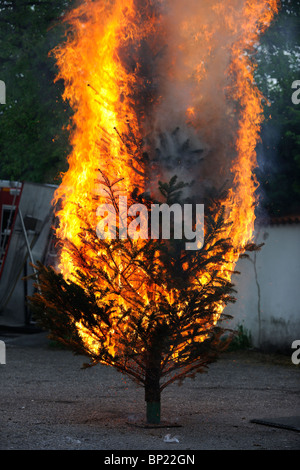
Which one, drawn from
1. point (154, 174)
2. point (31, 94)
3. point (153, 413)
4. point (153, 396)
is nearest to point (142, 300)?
point (153, 396)

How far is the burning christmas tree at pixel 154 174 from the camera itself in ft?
25.2

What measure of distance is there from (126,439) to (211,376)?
16.7 feet

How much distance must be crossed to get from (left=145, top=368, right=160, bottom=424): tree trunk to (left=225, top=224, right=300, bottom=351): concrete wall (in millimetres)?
6826

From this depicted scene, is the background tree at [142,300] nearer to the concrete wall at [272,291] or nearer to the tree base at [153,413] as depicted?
the tree base at [153,413]

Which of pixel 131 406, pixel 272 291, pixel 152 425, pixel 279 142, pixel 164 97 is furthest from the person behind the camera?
pixel 279 142

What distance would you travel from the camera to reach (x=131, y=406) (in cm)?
912

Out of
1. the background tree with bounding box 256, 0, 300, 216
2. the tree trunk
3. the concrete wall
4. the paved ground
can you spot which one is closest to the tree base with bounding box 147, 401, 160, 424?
the tree trunk

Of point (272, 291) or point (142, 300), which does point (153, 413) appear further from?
point (272, 291)

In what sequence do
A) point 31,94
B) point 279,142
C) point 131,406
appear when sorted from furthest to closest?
point 31,94 < point 279,142 < point 131,406

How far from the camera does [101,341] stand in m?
7.71

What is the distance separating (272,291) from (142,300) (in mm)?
7635
